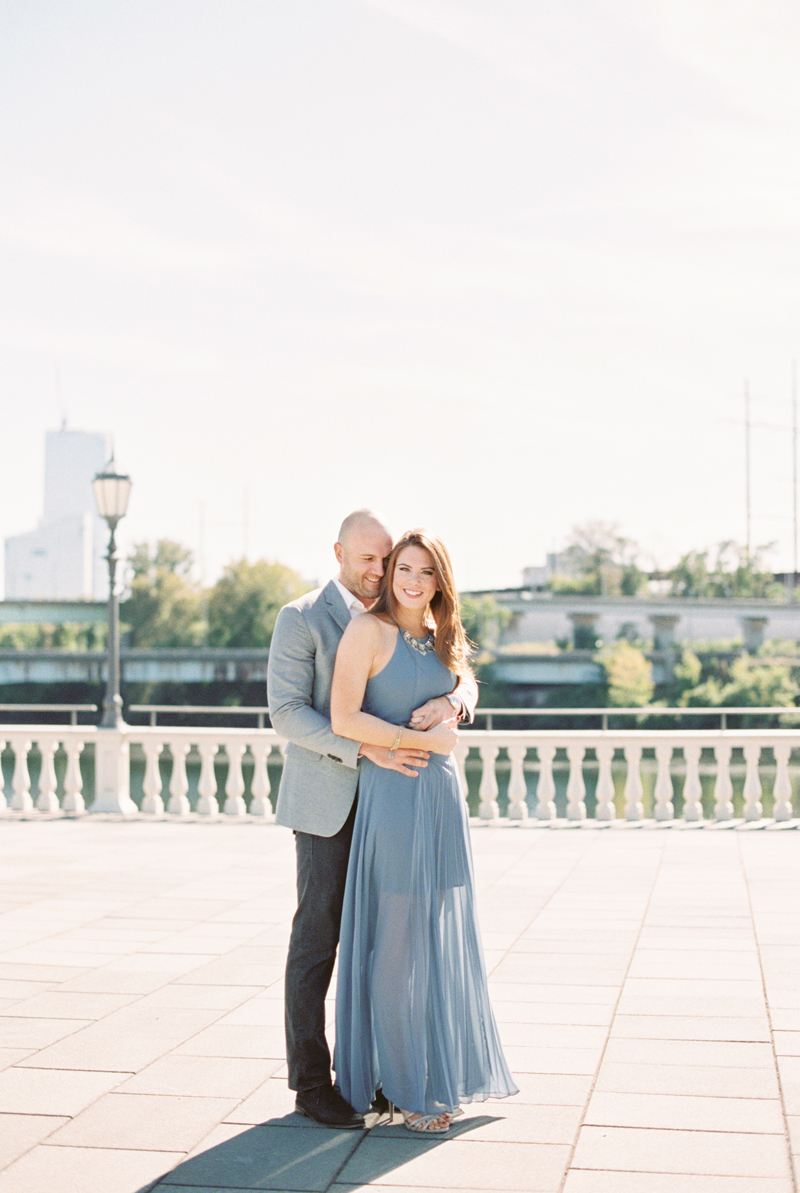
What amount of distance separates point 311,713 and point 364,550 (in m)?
0.50

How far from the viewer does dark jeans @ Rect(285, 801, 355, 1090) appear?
144 inches

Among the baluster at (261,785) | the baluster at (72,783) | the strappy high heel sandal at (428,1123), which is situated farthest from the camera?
the baluster at (72,783)

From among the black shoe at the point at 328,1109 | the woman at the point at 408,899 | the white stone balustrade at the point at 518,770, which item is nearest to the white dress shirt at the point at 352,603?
the woman at the point at 408,899

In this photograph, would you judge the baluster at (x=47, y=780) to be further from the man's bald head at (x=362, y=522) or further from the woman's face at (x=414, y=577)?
the woman's face at (x=414, y=577)

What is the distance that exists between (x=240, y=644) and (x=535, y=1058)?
7296cm

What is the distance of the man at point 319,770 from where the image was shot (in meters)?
3.61

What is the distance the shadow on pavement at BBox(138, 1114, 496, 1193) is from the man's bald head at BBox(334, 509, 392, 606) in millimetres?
1502

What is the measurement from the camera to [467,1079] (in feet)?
11.7

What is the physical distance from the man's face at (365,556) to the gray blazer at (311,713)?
0.24 feet

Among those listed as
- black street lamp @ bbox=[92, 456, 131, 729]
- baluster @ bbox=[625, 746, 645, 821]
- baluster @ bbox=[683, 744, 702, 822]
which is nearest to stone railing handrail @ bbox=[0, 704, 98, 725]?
black street lamp @ bbox=[92, 456, 131, 729]

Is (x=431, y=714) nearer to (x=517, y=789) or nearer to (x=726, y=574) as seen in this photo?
(x=517, y=789)

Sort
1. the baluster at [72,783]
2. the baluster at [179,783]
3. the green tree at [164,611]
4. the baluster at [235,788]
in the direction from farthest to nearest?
the green tree at [164,611], the baluster at [72,783], the baluster at [179,783], the baluster at [235,788]

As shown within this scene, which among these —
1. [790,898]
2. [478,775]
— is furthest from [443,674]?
[478,775]

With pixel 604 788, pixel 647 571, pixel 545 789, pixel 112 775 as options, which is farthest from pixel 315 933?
pixel 647 571
